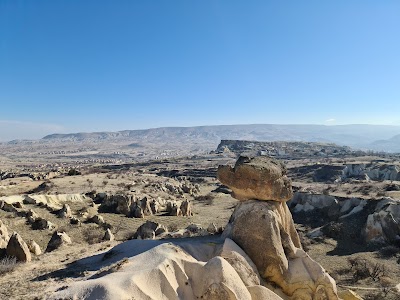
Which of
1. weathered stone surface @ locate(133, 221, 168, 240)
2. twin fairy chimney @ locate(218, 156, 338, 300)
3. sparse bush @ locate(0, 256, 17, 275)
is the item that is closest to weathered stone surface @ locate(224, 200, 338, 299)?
twin fairy chimney @ locate(218, 156, 338, 300)

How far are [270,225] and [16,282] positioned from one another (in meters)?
7.61

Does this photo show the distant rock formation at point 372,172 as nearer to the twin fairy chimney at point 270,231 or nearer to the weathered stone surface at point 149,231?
the weathered stone surface at point 149,231

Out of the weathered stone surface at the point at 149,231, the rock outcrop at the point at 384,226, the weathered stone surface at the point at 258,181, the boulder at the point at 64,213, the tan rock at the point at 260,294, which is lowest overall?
the rock outcrop at the point at 384,226

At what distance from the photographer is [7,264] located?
11.4 m

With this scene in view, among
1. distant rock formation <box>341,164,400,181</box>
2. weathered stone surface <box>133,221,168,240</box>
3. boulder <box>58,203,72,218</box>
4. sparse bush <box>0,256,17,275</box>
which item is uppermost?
sparse bush <box>0,256,17,275</box>

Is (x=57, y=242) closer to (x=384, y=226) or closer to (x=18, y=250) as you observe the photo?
(x=18, y=250)

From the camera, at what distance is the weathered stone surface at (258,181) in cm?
1222

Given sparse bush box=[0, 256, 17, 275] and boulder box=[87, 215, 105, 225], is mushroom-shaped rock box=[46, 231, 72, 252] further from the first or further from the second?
boulder box=[87, 215, 105, 225]

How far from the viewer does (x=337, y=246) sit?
2134cm

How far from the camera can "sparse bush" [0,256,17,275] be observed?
1099cm

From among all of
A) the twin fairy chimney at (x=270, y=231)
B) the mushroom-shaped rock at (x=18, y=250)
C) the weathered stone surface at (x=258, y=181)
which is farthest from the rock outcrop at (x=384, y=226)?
the mushroom-shaped rock at (x=18, y=250)

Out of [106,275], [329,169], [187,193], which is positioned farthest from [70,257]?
[329,169]

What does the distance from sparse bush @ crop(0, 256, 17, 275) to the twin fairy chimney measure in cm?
698

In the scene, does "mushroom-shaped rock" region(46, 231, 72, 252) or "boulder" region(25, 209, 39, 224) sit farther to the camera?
"boulder" region(25, 209, 39, 224)
